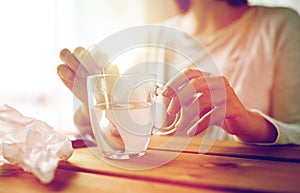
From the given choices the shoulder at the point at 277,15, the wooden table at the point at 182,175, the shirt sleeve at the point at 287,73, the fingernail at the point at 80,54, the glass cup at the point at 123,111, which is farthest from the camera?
the shoulder at the point at 277,15

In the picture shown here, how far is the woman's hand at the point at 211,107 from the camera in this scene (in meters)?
0.45

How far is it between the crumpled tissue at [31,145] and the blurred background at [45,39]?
1.40 meters

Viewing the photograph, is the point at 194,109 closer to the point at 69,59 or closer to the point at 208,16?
the point at 69,59

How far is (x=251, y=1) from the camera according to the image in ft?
4.43

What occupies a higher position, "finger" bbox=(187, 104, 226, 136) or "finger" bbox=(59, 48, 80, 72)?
"finger" bbox=(59, 48, 80, 72)

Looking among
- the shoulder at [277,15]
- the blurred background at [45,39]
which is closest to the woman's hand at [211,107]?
the shoulder at [277,15]

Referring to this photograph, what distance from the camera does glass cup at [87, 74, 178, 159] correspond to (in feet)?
1.45

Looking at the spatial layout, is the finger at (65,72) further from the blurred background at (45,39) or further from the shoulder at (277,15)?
the blurred background at (45,39)

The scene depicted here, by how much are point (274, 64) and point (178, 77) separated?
633mm

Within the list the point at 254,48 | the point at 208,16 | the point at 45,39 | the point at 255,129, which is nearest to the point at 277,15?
the point at 254,48

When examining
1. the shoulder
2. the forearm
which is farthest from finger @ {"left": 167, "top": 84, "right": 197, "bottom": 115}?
the shoulder

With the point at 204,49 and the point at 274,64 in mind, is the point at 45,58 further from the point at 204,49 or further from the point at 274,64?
the point at 274,64

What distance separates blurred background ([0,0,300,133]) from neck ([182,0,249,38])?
63 centimetres

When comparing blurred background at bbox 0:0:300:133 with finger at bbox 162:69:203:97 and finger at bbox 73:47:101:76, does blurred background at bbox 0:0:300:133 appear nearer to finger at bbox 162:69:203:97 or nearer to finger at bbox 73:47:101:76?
finger at bbox 73:47:101:76
